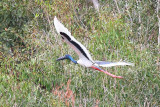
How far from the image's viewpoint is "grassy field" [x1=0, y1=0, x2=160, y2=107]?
6.43 meters

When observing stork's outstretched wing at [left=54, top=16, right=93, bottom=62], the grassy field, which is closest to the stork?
stork's outstretched wing at [left=54, top=16, right=93, bottom=62]

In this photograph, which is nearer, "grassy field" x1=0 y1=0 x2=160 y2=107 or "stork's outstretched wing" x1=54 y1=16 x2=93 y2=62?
"stork's outstretched wing" x1=54 y1=16 x2=93 y2=62

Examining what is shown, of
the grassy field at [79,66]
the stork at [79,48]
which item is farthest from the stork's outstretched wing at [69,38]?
the grassy field at [79,66]

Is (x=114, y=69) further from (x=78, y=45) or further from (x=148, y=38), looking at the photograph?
(x=148, y=38)

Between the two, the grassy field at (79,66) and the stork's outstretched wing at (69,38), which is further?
the grassy field at (79,66)

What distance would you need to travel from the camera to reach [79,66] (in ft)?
23.4

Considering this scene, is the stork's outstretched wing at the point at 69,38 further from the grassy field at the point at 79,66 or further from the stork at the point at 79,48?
the grassy field at the point at 79,66

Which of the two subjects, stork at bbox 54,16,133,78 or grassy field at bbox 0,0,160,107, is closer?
stork at bbox 54,16,133,78

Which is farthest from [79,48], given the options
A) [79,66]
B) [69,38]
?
[79,66]

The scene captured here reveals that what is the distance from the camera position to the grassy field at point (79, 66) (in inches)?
253

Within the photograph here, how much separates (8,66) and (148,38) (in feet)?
9.40

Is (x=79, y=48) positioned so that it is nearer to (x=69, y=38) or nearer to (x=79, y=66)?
(x=69, y=38)

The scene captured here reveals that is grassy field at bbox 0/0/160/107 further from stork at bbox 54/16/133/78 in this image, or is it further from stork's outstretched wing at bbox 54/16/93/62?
stork's outstretched wing at bbox 54/16/93/62

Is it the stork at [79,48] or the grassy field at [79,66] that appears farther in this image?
the grassy field at [79,66]
